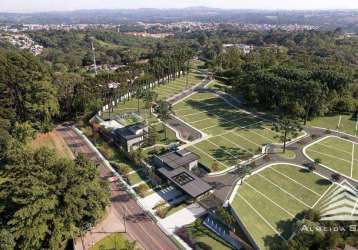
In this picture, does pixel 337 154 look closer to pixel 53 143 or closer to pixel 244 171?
pixel 244 171

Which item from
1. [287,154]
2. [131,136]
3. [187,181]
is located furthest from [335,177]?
[131,136]

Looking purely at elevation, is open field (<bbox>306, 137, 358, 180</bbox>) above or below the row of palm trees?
below

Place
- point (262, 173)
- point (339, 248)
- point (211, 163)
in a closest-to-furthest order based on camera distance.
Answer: point (339, 248)
point (262, 173)
point (211, 163)

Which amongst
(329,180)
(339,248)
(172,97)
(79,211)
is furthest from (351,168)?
(172,97)

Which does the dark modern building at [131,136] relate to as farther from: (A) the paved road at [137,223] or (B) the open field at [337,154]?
(B) the open field at [337,154]

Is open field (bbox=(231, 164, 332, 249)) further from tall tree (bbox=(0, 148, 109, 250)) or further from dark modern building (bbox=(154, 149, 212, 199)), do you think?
tall tree (bbox=(0, 148, 109, 250))

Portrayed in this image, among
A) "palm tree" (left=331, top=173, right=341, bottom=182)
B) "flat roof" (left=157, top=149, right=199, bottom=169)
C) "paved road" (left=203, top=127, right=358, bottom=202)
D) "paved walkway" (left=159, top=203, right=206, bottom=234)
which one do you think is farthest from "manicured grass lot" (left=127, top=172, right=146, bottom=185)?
"palm tree" (left=331, top=173, right=341, bottom=182)

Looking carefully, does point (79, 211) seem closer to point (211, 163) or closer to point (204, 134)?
point (211, 163)
